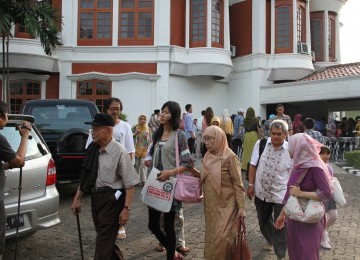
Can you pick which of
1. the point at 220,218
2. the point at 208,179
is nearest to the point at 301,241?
the point at 220,218

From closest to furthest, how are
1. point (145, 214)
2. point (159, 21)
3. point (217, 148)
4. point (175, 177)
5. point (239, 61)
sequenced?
point (217, 148), point (175, 177), point (145, 214), point (159, 21), point (239, 61)

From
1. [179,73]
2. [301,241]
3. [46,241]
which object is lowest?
[46,241]

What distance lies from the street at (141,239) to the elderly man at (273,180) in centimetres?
44

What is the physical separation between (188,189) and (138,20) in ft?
58.9

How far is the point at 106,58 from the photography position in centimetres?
2147

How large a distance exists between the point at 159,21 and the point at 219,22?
126 inches

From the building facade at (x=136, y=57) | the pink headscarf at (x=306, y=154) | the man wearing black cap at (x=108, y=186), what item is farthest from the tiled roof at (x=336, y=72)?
the man wearing black cap at (x=108, y=186)

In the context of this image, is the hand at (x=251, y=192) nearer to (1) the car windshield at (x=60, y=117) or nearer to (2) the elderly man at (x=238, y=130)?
(1) the car windshield at (x=60, y=117)

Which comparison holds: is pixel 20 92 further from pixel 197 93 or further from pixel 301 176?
pixel 301 176

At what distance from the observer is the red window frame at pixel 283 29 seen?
23.1 m

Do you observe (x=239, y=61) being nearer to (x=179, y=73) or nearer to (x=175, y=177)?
(x=179, y=73)

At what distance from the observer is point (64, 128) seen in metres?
8.94

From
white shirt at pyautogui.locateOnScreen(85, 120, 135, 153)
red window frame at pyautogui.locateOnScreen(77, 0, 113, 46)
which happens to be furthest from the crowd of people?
red window frame at pyautogui.locateOnScreen(77, 0, 113, 46)

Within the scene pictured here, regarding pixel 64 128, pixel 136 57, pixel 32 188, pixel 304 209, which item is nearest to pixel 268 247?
pixel 304 209
